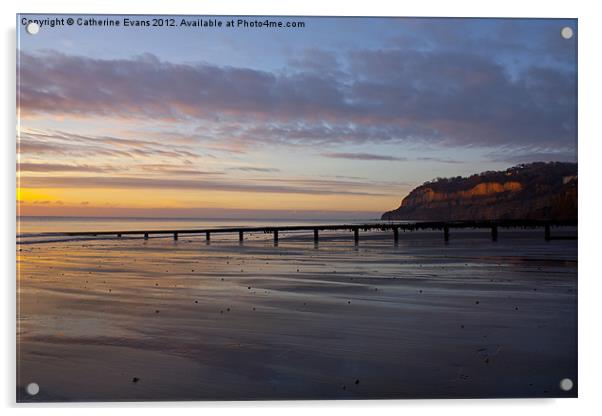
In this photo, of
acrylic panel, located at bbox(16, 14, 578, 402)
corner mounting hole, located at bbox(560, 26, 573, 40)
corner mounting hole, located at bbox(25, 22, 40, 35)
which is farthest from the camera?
corner mounting hole, located at bbox(560, 26, 573, 40)

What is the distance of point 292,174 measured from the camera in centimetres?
627

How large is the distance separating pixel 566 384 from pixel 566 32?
10.1 ft

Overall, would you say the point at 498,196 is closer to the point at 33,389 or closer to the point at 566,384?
the point at 566,384

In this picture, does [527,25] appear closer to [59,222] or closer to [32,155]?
[32,155]

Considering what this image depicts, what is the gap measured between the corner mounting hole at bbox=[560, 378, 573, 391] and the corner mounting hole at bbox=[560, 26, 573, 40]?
118 inches

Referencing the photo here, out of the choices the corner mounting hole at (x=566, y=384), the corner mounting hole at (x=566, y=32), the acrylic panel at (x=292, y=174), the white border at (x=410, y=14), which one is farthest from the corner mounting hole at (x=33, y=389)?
the corner mounting hole at (x=566, y=32)

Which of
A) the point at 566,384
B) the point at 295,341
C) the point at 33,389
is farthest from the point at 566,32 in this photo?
the point at 33,389

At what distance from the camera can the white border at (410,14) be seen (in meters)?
4.89

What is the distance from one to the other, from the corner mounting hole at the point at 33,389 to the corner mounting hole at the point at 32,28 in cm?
298

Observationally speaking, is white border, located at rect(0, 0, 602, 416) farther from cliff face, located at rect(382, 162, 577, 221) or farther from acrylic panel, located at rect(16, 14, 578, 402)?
cliff face, located at rect(382, 162, 577, 221)

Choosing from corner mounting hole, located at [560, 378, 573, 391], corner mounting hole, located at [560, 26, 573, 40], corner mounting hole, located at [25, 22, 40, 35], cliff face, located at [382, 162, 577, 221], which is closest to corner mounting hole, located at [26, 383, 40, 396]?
corner mounting hole, located at [25, 22, 40, 35]

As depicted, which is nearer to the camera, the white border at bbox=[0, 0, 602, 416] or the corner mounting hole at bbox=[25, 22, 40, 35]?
the white border at bbox=[0, 0, 602, 416]

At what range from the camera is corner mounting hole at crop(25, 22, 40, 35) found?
5172mm

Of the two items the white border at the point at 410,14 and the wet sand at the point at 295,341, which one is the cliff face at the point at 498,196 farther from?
the wet sand at the point at 295,341
